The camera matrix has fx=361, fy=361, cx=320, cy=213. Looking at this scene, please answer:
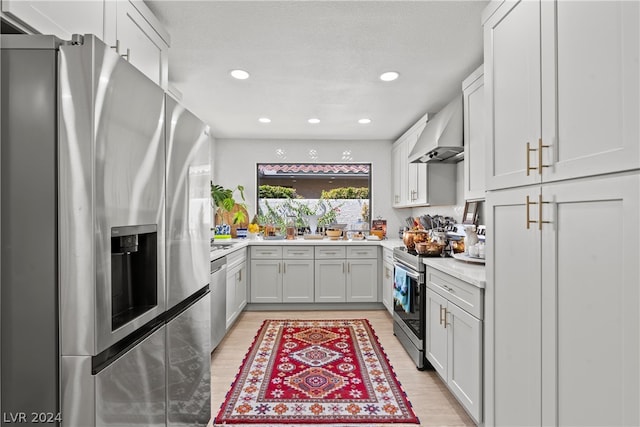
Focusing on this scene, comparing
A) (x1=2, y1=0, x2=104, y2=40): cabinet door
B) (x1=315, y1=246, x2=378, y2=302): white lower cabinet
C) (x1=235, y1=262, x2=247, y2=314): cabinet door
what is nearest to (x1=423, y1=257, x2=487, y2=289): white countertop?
(x1=315, y1=246, x2=378, y2=302): white lower cabinet

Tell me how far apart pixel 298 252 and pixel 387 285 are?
1.16m

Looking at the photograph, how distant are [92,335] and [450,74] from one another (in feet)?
→ 9.30

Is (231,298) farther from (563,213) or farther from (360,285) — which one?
(563,213)

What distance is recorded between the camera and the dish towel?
305 centimetres

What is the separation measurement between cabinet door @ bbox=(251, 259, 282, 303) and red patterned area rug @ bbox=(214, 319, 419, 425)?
893mm

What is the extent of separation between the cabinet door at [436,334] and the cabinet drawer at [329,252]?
1.92m

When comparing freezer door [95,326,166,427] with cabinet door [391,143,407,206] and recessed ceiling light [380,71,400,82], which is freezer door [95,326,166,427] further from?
cabinet door [391,143,407,206]

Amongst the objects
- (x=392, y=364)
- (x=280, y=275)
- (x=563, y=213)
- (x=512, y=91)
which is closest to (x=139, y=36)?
(x=512, y=91)

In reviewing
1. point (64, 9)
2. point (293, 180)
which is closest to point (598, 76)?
point (64, 9)

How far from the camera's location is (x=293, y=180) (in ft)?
17.7

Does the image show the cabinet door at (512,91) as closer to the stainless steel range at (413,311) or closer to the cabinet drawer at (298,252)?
the stainless steel range at (413,311)

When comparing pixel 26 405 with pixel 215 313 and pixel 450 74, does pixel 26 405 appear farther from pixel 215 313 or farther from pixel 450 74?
pixel 450 74

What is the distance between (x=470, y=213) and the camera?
332 cm

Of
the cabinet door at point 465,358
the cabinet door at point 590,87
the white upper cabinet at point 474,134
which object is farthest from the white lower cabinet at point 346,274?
the cabinet door at point 590,87
